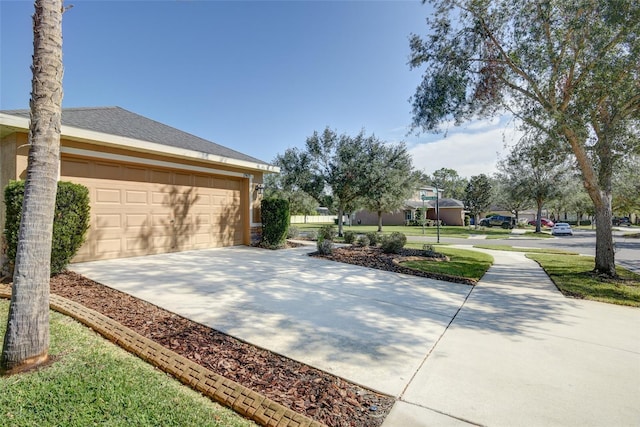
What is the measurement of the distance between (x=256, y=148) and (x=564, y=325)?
1923 cm

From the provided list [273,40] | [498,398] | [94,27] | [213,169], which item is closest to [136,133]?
[213,169]

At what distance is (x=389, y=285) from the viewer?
20.1 ft

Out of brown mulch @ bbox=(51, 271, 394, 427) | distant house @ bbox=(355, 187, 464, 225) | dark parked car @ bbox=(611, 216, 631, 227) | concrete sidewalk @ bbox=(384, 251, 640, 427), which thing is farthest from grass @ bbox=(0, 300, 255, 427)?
dark parked car @ bbox=(611, 216, 631, 227)

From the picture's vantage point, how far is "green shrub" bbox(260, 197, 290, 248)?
10617mm

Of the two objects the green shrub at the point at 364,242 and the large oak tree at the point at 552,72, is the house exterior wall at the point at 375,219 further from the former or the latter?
the large oak tree at the point at 552,72

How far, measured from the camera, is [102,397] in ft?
7.54

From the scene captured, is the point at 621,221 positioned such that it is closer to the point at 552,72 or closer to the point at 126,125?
the point at 552,72

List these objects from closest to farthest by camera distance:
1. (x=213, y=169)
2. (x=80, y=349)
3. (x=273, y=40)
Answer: (x=80, y=349) < (x=213, y=169) < (x=273, y=40)

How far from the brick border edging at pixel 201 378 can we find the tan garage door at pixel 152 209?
4.09 metres

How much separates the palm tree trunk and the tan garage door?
4.98m

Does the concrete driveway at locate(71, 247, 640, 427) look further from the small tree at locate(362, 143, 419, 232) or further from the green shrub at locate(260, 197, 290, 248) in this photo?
the small tree at locate(362, 143, 419, 232)

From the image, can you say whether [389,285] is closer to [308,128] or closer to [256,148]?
[308,128]

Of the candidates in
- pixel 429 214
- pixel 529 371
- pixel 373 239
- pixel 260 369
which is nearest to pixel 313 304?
pixel 260 369

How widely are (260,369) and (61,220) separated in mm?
5196
